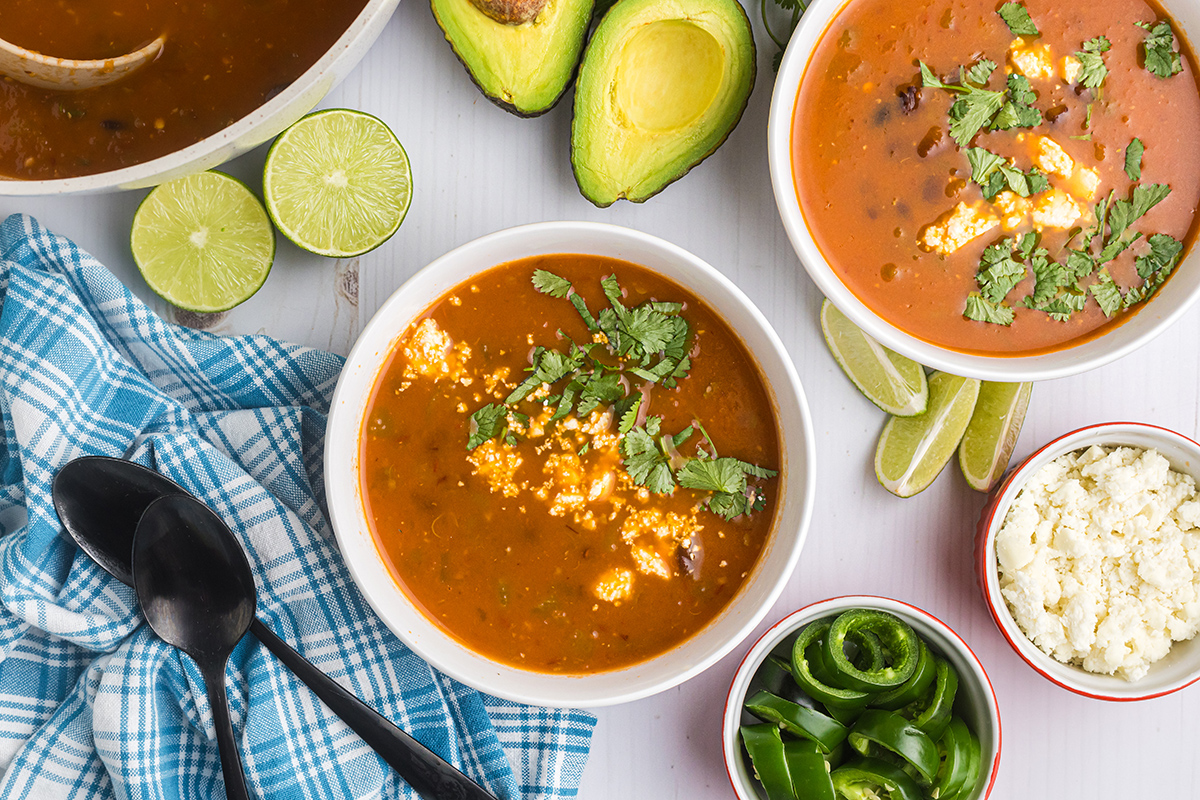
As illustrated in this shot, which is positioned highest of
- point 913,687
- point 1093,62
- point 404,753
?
point 1093,62

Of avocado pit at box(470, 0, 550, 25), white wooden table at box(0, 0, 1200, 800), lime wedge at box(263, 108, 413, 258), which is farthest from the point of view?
white wooden table at box(0, 0, 1200, 800)

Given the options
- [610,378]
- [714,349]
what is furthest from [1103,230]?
[610,378]

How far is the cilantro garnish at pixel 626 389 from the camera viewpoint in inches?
74.8

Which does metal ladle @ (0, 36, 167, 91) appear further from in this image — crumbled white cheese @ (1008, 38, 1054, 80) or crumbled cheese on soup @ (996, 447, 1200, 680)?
crumbled cheese on soup @ (996, 447, 1200, 680)

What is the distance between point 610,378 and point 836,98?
745mm

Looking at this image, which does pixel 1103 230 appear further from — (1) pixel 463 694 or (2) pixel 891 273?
(1) pixel 463 694

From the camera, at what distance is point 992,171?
6.35 feet

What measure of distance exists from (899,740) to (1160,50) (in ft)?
4.96

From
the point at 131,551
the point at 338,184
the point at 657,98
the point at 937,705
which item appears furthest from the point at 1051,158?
the point at 131,551

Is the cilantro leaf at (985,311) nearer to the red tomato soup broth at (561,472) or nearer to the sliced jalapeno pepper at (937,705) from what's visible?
the red tomato soup broth at (561,472)

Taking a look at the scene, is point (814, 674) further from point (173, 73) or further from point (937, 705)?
point (173, 73)

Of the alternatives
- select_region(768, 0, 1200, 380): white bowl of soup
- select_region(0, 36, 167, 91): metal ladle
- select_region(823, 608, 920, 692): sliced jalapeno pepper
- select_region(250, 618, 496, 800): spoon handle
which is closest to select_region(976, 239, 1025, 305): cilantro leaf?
select_region(768, 0, 1200, 380): white bowl of soup

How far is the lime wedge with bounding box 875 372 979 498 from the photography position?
2.14 m

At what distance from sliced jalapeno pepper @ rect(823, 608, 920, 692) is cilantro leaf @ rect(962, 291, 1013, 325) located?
0.66m
